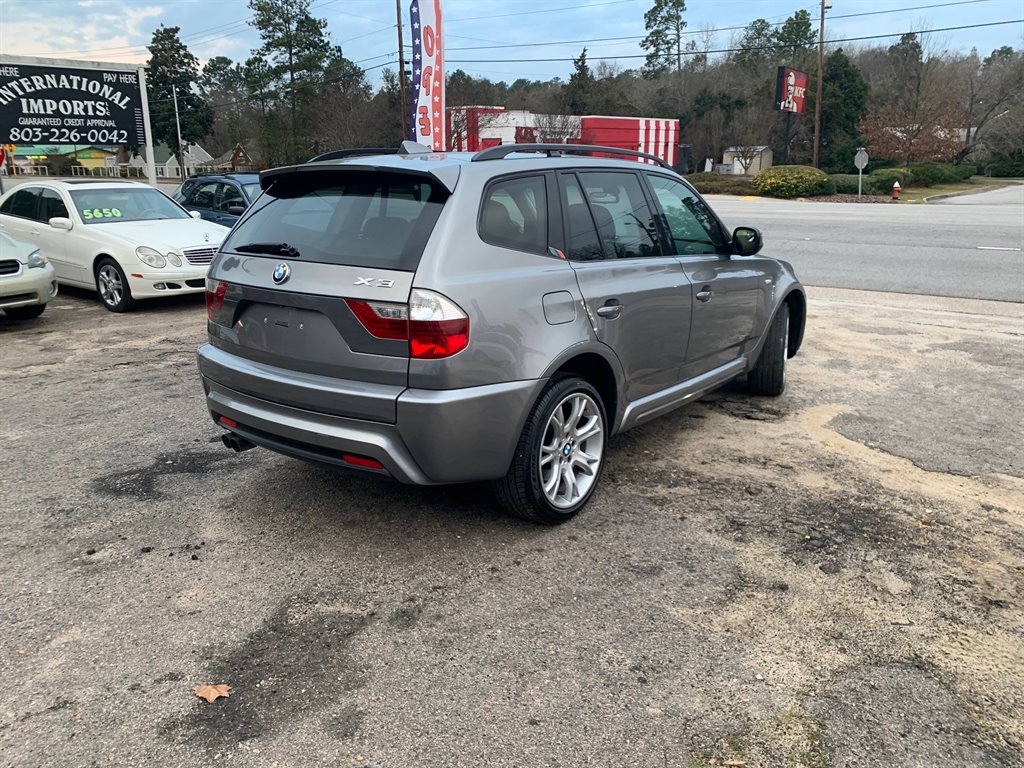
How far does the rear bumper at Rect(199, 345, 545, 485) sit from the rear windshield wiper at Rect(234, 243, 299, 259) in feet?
2.24

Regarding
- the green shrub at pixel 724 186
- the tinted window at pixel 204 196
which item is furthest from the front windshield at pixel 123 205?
the green shrub at pixel 724 186

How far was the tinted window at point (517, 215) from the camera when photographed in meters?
3.69

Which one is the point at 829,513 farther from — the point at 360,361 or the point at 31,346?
the point at 31,346

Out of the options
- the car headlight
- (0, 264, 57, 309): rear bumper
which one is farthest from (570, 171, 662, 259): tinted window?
(0, 264, 57, 309): rear bumper

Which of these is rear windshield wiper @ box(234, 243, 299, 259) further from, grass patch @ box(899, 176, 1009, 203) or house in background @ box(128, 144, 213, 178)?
house in background @ box(128, 144, 213, 178)

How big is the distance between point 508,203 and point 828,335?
18.4 feet

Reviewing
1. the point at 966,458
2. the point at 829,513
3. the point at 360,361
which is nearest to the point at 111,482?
the point at 360,361

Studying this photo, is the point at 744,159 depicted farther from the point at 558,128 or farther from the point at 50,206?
the point at 50,206

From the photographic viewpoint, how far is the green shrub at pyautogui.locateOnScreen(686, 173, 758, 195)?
42.6 meters

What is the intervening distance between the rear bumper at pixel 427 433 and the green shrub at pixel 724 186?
40915 millimetres

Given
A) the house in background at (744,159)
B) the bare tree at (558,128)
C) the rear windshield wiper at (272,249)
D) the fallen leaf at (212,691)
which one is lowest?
the fallen leaf at (212,691)

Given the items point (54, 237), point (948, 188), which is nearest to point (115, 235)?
point (54, 237)

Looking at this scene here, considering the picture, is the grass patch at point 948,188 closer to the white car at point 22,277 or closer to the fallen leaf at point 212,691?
the white car at point 22,277

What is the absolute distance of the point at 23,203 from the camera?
1113 centimetres
